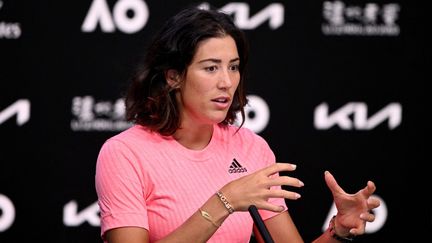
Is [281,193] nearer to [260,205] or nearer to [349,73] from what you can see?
[260,205]

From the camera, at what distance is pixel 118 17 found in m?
3.33

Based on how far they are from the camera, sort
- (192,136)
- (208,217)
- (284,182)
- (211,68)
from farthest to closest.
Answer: (192,136)
(211,68)
(208,217)
(284,182)

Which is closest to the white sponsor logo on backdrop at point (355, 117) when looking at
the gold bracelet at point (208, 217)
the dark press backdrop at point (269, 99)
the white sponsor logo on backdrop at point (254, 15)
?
the dark press backdrop at point (269, 99)

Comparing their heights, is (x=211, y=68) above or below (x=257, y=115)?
above

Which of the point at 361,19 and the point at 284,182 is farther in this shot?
the point at 361,19

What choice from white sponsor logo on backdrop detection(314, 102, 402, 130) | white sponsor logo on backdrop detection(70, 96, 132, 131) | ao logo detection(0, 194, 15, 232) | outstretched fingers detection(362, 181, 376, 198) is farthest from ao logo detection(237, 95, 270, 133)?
outstretched fingers detection(362, 181, 376, 198)

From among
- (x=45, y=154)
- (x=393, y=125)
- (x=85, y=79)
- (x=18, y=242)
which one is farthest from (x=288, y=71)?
(x=18, y=242)

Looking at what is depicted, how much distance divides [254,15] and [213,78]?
131 cm

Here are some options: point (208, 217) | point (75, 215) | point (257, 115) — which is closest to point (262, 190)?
point (208, 217)

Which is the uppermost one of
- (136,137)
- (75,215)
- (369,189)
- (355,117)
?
(136,137)

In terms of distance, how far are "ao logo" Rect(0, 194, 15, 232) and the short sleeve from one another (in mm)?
1347

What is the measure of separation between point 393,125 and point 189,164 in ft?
4.90

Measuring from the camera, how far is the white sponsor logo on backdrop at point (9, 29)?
3.27 m

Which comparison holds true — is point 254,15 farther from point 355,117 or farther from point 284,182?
point 284,182
